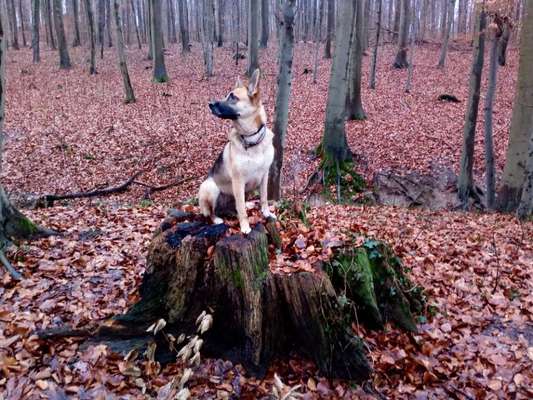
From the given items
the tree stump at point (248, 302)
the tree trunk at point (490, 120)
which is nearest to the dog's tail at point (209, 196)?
A: the tree stump at point (248, 302)

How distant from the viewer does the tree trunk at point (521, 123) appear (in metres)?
9.17

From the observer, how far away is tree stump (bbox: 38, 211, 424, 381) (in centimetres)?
418

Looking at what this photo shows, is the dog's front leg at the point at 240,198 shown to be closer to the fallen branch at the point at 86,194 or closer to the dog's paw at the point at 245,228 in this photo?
the dog's paw at the point at 245,228

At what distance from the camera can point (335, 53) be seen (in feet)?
39.9

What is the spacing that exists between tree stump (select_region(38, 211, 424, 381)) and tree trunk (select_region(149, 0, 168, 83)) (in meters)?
20.4

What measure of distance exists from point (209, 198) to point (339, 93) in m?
8.75

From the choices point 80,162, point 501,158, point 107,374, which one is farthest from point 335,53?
point 107,374

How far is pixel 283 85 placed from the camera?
8.49 m

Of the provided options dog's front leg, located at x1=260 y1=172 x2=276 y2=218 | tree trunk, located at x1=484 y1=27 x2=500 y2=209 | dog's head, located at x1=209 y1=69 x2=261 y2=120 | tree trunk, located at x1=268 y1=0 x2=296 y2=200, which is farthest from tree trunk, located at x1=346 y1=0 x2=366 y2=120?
dog's head, located at x1=209 y1=69 x2=261 y2=120

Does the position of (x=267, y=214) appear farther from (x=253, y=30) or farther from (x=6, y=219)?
(x=253, y=30)

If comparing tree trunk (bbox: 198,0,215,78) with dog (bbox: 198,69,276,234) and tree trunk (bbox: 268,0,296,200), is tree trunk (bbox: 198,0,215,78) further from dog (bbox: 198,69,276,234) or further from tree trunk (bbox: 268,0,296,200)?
dog (bbox: 198,69,276,234)

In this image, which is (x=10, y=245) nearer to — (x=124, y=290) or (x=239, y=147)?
(x=124, y=290)

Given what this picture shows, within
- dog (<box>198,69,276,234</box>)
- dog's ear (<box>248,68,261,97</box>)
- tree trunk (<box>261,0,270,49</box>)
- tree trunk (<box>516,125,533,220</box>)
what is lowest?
tree trunk (<box>516,125,533,220</box>)

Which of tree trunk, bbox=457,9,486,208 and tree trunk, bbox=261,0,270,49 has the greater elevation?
tree trunk, bbox=261,0,270,49
